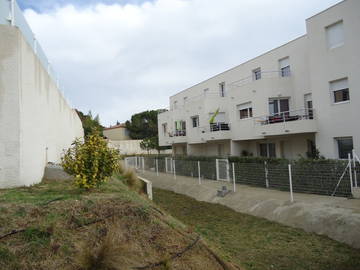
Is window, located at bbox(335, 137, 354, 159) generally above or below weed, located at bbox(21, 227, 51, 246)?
above

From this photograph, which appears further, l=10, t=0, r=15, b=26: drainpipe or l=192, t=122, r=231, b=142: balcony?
l=192, t=122, r=231, b=142: balcony

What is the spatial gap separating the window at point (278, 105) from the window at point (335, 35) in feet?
15.0

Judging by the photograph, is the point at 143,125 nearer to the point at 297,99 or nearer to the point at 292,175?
the point at 297,99

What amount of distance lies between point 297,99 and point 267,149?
4098 mm

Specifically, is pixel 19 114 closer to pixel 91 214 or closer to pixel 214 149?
pixel 91 214

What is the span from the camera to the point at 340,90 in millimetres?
14125

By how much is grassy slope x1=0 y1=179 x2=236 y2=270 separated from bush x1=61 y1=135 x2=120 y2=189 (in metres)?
1.11

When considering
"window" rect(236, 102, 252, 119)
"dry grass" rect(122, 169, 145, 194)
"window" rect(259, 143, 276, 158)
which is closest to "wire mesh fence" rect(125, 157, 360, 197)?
"dry grass" rect(122, 169, 145, 194)

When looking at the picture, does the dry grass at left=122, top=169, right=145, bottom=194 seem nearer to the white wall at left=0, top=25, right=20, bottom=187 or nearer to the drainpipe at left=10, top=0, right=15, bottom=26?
the white wall at left=0, top=25, right=20, bottom=187

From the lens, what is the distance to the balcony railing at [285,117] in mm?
16188

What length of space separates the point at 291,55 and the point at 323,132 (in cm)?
606

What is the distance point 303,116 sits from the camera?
52.6ft

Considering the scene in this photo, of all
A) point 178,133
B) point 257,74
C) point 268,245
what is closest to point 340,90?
point 257,74

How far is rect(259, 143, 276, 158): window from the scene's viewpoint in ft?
63.7
